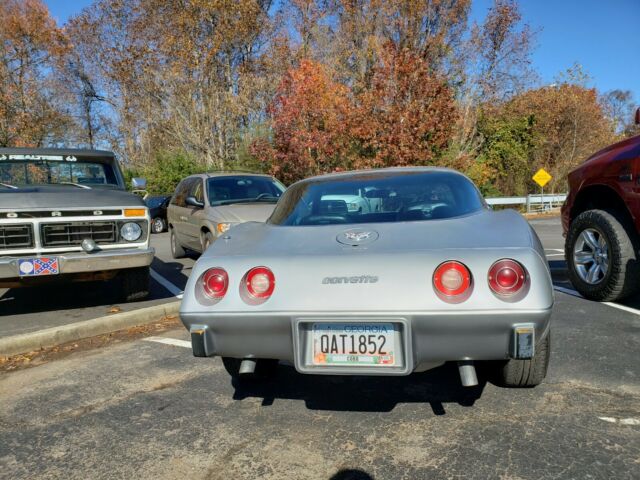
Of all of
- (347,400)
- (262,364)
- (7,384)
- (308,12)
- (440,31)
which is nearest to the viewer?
(347,400)

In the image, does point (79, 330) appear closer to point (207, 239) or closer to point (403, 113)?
point (207, 239)

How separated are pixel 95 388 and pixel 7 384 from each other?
0.74m

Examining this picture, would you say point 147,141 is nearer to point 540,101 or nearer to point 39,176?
point 540,101

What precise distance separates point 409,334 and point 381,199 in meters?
1.20

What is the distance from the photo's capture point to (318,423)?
281cm

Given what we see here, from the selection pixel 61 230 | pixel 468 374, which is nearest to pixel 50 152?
pixel 61 230

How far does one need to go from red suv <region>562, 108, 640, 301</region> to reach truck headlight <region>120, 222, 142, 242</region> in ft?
15.8

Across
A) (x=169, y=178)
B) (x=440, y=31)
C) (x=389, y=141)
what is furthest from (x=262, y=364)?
(x=440, y=31)

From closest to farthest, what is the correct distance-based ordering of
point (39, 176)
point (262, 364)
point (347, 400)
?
point (347, 400)
point (262, 364)
point (39, 176)

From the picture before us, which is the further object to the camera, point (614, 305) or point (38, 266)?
point (614, 305)

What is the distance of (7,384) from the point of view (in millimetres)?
3641

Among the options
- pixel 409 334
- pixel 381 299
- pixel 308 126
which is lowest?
pixel 409 334

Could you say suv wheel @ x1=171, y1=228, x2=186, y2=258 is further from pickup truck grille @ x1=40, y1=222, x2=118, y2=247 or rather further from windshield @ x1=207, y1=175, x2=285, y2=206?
pickup truck grille @ x1=40, y1=222, x2=118, y2=247

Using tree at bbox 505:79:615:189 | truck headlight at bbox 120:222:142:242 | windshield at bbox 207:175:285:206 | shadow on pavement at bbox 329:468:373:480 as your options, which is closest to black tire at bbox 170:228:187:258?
windshield at bbox 207:175:285:206
